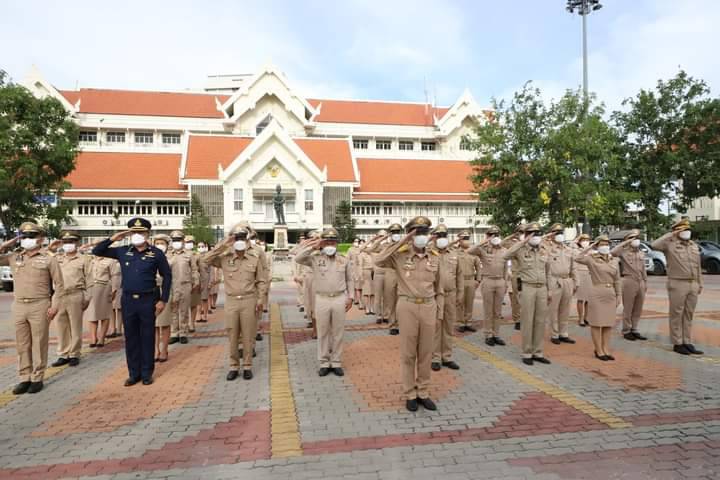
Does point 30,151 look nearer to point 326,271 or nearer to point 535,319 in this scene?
point 326,271

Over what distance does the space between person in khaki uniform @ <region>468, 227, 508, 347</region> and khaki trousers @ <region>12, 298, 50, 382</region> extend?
6.04m

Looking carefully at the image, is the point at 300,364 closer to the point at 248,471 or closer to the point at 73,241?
the point at 248,471

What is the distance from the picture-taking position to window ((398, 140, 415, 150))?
48406mm

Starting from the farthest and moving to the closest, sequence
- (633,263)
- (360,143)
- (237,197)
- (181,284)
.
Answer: (360,143)
(237,197)
(633,263)
(181,284)

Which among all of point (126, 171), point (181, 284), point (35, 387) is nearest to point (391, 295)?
point (181, 284)

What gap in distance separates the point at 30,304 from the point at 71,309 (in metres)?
1.17

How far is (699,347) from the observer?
698cm

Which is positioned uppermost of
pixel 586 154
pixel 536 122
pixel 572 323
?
pixel 536 122

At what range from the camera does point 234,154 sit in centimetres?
3566

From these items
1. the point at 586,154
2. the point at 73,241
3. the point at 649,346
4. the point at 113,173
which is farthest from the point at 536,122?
the point at 113,173

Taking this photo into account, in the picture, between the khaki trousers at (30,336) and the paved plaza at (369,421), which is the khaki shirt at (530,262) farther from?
the khaki trousers at (30,336)

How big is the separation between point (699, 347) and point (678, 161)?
17.3m

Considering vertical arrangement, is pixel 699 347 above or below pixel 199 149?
below

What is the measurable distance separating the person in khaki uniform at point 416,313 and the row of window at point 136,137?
45714mm
